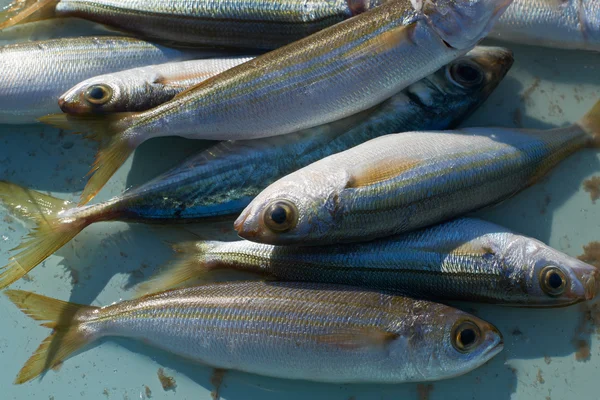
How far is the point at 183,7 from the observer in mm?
3221

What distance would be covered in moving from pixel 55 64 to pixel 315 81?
1.61 metres

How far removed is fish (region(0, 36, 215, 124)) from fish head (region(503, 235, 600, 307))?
6.79 feet

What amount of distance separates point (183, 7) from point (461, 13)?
154 cm

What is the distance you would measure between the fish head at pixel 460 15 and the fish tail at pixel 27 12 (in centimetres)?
224

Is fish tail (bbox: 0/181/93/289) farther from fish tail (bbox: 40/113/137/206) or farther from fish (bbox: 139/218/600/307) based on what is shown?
fish (bbox: 139/218/600/307)

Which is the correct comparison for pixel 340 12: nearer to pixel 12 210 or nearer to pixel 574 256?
pixel 574 256

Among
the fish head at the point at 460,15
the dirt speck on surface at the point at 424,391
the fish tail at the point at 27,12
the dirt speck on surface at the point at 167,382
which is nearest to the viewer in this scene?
the fish head at the point at 460,15

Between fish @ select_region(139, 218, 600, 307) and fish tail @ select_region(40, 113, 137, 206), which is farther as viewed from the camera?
fish tail @ select_region(40, 113, 137, 206)

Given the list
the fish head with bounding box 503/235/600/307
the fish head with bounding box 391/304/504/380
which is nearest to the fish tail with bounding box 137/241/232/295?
the fish head with bounding box 391/304/504/380

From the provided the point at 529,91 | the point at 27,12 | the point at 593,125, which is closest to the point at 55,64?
the point at 27,12

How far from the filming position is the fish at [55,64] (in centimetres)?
330

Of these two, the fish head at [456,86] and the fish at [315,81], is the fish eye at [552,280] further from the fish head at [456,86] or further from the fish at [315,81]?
the fish at [315,81]

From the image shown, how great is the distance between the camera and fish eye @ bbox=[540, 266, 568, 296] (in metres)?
2.71

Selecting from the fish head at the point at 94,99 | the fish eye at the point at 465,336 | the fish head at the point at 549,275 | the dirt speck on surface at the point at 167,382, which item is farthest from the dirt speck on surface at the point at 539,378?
the fish head at the point at 94,99
